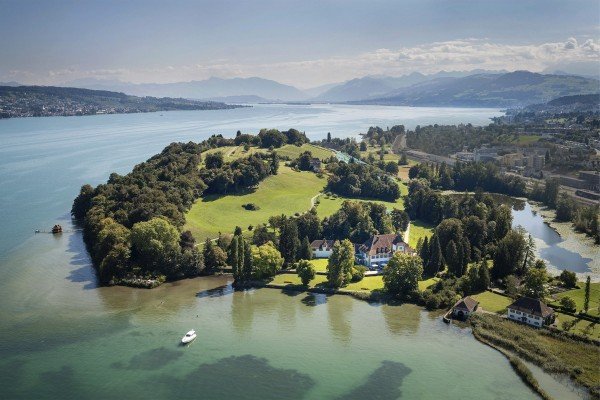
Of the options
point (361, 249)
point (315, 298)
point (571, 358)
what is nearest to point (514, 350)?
point (571, 358)

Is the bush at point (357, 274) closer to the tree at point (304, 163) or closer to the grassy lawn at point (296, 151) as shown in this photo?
the tree at point (304, 163)

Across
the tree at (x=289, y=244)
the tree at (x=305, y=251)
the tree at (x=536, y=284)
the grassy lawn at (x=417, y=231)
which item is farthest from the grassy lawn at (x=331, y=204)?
the tree at (x=536, y=284)

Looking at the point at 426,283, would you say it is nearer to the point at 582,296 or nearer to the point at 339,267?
the point at 339,267

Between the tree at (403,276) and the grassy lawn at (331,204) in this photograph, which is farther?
the grassy lawn at (331,204)

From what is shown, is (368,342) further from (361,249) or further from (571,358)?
(361,249)

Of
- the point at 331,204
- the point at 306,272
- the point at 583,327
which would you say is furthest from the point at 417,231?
the point at 583,327
